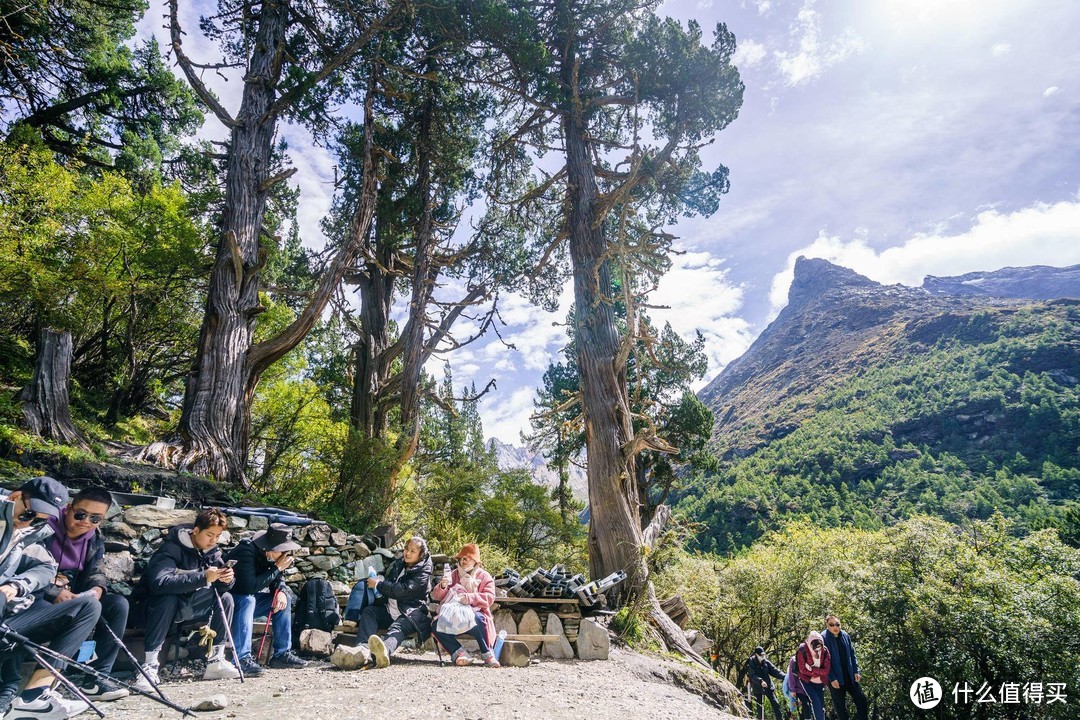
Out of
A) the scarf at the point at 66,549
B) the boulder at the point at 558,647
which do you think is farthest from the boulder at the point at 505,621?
the scarf at the point at 66,549

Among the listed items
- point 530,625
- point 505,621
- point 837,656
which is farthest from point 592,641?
point 837,656

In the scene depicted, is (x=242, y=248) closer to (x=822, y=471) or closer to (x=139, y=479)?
(x=139, y=479)

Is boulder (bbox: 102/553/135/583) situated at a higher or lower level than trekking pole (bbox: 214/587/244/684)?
higher

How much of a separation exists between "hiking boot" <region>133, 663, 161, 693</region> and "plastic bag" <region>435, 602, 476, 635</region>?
220cm

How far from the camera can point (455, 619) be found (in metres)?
4.70

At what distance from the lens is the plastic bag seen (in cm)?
467

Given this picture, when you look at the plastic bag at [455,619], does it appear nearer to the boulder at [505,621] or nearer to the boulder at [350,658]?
the boulder at [350,658]

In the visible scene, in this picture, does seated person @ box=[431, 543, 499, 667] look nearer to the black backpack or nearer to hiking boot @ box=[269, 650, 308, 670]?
the black backpack

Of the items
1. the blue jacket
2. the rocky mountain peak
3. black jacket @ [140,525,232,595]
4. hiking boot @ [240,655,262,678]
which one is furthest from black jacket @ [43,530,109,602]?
the rocky mountain peak

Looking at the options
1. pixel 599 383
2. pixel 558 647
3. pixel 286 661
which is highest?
pixel 599 383

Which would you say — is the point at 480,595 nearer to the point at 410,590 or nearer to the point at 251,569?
the point at 410,590

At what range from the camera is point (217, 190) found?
38.7ft

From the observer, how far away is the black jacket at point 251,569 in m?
4.14

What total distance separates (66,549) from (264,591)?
1567 millimetres
